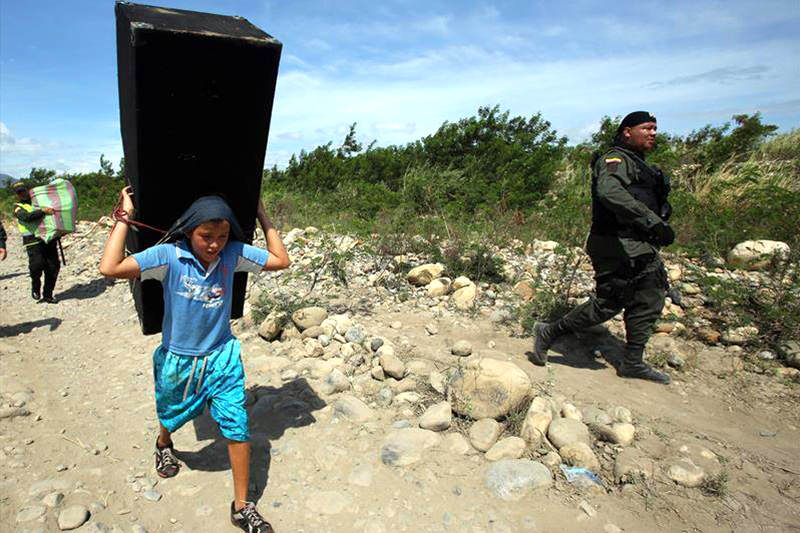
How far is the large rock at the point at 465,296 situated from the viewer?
185 inches

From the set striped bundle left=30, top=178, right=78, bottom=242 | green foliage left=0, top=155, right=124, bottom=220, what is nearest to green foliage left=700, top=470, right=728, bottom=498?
striped bundle left=30, top=178, right=78, bottom=242

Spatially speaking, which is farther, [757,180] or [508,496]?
[757,180]

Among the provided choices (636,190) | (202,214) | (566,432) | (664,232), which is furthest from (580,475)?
(202,214)

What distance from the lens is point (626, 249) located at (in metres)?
3.35

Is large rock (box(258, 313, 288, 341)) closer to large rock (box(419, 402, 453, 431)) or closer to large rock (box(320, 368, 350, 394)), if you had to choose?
large rock (box(320, 368, 350, 394))

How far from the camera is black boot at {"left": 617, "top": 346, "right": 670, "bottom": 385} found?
11.5 feet

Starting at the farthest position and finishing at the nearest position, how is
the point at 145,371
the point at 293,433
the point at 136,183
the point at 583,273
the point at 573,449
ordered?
the point at 583,273
the point at 145,371
the point at 293,433
the point at 573,449
the point at 136,183

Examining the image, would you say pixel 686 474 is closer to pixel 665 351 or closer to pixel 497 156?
pixel 665 351

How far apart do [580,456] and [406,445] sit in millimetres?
911

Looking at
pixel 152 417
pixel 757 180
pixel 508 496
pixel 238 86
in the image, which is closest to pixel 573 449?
pixel 508 496

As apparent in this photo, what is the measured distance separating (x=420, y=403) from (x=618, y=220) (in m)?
1.86

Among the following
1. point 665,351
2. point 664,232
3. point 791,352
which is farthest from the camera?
point 665,351

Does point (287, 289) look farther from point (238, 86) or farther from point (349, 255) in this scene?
point (238, 86)

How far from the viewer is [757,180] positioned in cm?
773
